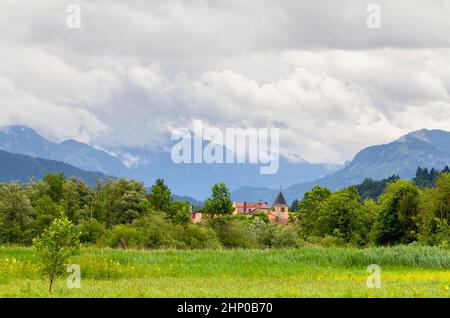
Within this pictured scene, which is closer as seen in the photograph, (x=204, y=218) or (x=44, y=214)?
(x=204, y=218)

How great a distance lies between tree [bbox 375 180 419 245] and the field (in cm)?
6096

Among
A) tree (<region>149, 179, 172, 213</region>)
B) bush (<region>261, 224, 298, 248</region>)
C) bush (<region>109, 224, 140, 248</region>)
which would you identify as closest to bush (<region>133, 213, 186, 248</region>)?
bush (<region>109, 224, 140, 248</region>)

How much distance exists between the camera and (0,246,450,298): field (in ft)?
74.3

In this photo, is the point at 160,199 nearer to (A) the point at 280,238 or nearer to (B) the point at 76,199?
(B) the point at 76,199

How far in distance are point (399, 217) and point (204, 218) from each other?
102ft

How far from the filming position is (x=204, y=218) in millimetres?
91812

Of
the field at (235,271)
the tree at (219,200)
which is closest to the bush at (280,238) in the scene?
the tree at (219,200)

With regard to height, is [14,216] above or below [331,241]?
above

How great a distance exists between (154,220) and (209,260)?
4253 centimetres

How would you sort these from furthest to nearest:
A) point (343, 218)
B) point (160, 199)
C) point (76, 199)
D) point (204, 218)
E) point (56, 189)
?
point (56, 189) < point (76, 199) < point (160, 199) < point (343, 218) < point (204, 218)

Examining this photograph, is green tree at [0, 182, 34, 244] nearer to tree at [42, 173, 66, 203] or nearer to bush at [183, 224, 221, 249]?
tree at [42, 173, 66, 203]

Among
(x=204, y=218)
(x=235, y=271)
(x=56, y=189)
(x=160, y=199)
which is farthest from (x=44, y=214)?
(x=235, y=271)
